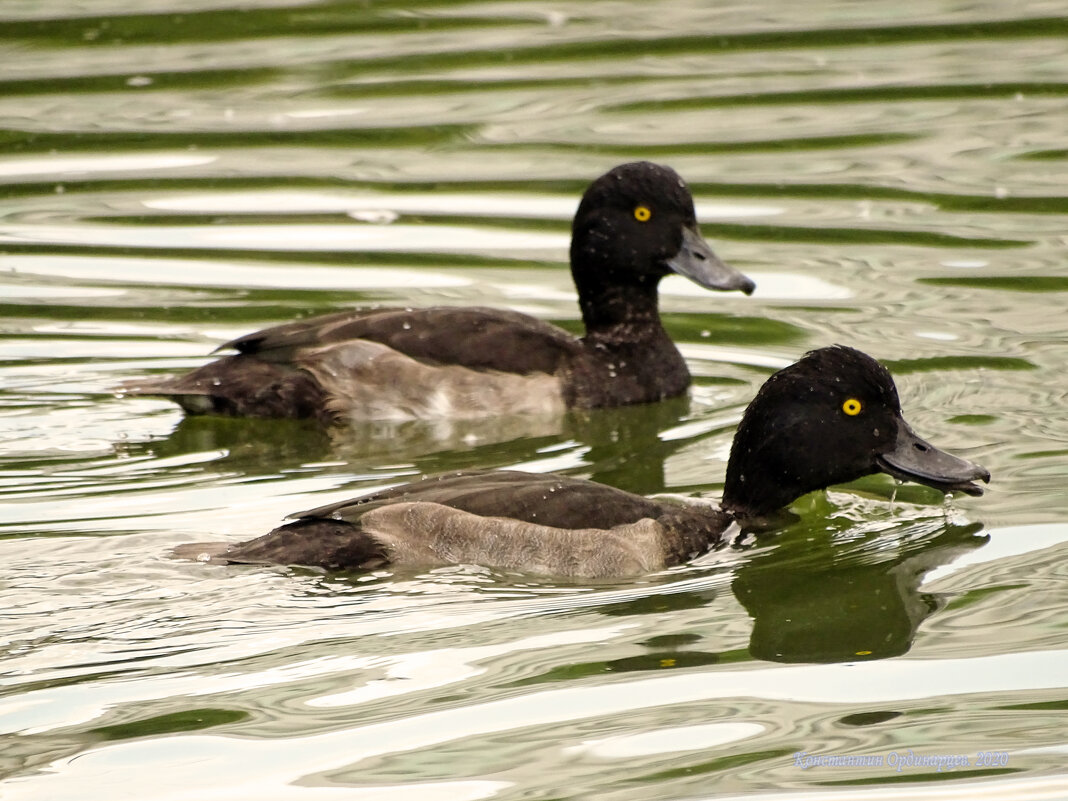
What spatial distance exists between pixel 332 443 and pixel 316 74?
6753 mm

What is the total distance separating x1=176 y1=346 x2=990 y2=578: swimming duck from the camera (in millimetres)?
7410

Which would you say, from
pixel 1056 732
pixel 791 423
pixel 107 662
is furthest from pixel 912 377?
pixel 107 662

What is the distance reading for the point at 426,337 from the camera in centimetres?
1014

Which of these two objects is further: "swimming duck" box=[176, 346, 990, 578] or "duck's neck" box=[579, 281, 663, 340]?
"duck's neck" box=[579, 281, 663, 340]

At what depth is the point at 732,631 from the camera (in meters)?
7.01

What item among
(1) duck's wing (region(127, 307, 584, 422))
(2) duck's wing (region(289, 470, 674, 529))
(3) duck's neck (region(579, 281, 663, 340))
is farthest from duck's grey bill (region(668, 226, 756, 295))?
(2) duck's wing (region(289, 470, 674, 529))

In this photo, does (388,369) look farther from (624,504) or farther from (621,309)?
(624,504)

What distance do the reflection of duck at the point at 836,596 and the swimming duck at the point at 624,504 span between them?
0.24 m

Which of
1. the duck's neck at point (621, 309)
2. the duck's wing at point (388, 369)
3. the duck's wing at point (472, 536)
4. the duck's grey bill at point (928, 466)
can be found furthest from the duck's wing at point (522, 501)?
the duck's neck at point (621, 309)

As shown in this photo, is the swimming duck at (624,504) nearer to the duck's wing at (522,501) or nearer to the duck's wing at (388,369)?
the duck's wing at (522,501)

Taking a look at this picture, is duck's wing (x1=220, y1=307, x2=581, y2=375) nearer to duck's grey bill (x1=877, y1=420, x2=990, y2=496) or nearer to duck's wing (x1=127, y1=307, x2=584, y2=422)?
duck's wing (x1=127, y1=307, x2=584, y2=422)

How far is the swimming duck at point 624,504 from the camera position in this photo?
741 centimetres

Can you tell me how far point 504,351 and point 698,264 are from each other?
4.30ft

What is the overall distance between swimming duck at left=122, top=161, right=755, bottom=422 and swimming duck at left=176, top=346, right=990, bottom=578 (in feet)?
7.49
